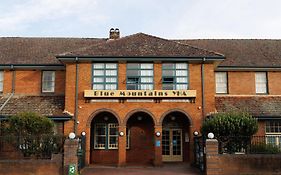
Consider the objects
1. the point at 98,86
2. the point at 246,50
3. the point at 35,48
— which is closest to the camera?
the point at 98,86

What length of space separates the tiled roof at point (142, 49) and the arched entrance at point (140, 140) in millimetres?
4538

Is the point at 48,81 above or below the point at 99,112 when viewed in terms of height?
above

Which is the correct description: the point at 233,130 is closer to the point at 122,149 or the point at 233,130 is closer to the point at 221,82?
the point at 122,149

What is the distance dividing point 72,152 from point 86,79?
699cm

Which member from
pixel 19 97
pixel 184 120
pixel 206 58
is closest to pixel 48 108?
pixel 19 97

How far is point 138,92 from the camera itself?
23.3m

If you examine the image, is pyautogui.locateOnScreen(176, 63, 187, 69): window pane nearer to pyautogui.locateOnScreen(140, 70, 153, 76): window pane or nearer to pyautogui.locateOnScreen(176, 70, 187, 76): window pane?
pyautogui.locateOnScreen(176, 70, 187, 76): window pane

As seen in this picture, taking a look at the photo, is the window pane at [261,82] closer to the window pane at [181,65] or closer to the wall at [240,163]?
the window pane at [181,65]

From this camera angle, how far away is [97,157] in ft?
82.2

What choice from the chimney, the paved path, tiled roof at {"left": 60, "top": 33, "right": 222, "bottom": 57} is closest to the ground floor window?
the paved path

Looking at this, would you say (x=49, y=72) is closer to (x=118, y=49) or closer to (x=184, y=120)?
(x=118, y=49)

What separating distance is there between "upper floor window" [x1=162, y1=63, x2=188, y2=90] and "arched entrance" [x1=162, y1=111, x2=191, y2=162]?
2270 mm

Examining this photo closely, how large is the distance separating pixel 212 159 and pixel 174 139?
7640 millimetres

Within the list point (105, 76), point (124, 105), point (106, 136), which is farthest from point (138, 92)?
point (106, 136)
